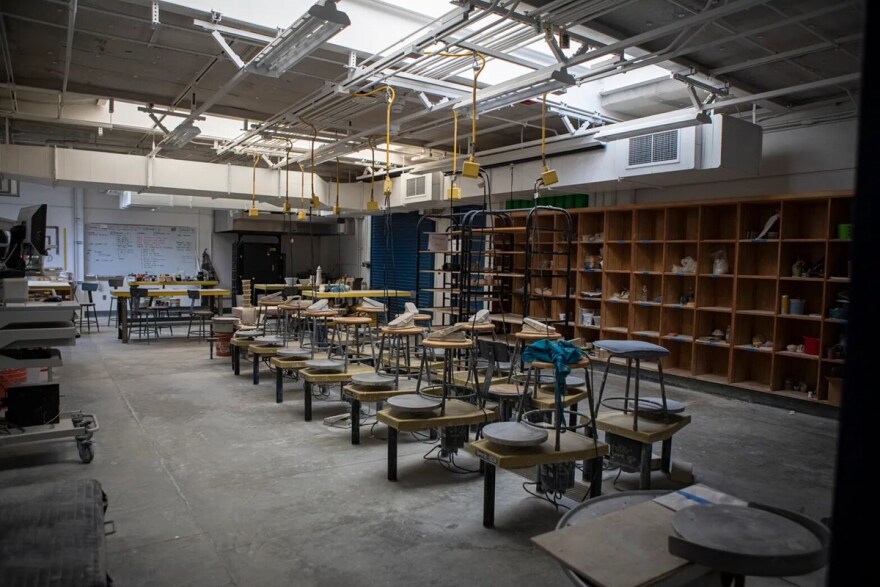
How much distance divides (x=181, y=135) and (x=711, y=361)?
7107 mm

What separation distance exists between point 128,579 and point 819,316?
6235 mm

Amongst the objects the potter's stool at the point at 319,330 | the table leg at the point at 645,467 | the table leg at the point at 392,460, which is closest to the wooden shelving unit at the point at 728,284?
the table leg at the point at 645,467

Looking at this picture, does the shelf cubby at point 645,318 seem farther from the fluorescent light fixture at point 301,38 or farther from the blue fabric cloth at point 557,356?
the fluorescent light fixture at point 301,38

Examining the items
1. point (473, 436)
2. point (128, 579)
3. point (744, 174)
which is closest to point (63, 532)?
point (128, 579)

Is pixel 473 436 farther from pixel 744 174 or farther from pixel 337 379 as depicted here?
pixel 744 174

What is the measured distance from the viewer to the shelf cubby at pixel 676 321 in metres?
7.14

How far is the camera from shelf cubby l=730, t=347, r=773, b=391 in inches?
254

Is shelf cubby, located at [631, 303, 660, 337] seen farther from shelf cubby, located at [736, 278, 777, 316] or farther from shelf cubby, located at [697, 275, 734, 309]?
shelf cubby, located at [736, 278, 777, 316]

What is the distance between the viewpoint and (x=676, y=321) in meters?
7.30

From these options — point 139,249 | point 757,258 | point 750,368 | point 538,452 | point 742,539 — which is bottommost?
point 750,368

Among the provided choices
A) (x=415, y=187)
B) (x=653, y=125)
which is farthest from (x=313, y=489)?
(x=415, y=187)

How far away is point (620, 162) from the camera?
646 cm

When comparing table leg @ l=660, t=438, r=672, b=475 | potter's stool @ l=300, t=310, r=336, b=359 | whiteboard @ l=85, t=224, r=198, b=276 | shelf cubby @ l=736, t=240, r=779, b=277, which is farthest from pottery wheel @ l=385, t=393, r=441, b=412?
whiteboard @ l=85, t=224, r=198, b=276

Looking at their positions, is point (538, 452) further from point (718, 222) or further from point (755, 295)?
point (718, 222)
